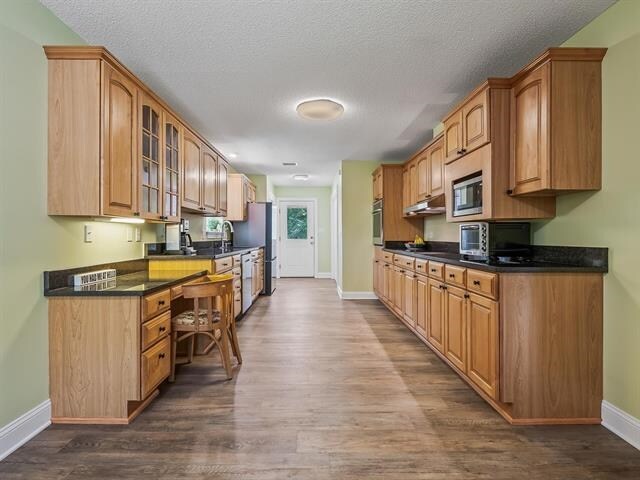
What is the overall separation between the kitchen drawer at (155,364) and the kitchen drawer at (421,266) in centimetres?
231

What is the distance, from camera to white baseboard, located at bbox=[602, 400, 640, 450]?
1.75 meters

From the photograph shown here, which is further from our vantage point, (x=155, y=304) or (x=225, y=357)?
(x=225, y=357)

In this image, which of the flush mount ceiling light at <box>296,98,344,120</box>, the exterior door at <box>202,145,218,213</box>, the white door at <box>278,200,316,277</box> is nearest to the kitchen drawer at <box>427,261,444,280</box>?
the flush mount ceiling light at <box>296,98,344,120</box>

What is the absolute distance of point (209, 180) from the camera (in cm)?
401

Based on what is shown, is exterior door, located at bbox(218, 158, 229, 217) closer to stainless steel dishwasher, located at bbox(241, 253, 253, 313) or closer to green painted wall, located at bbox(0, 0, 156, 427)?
stainless steel dishwasher, located at bbox(241, 253, 253, 313)

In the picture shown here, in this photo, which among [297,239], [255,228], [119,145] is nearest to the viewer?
[119,145]

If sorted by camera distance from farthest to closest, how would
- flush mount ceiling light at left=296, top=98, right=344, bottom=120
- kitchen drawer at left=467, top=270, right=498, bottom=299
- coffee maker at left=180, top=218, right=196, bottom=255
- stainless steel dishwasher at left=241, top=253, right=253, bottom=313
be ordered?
stainless steel dishwasher at left=241, top=253, right=253, bottom=313 → coffee maker at left=180, top=218, right=196, bottom=255 → flush mount ceiling light at left=296, top=98, right=344, bottom=120 → kitchen drawer at left=467, top=270, right=498, bottom=299

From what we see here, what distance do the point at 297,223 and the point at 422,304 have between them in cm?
587

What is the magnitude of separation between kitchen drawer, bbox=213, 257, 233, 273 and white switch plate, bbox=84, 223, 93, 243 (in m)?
1.19

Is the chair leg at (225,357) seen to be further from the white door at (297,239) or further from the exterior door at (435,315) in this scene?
the white door at (297,239)

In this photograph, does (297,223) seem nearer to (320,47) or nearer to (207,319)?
(207,319)

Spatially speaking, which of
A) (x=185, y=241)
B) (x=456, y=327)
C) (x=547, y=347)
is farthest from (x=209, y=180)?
(x=547, y=347)

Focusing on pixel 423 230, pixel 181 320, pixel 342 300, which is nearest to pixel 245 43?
pixel 181 320

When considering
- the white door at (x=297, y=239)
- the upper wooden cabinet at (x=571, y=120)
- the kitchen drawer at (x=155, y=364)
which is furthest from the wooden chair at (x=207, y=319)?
the white door at (x=297, y=239)
